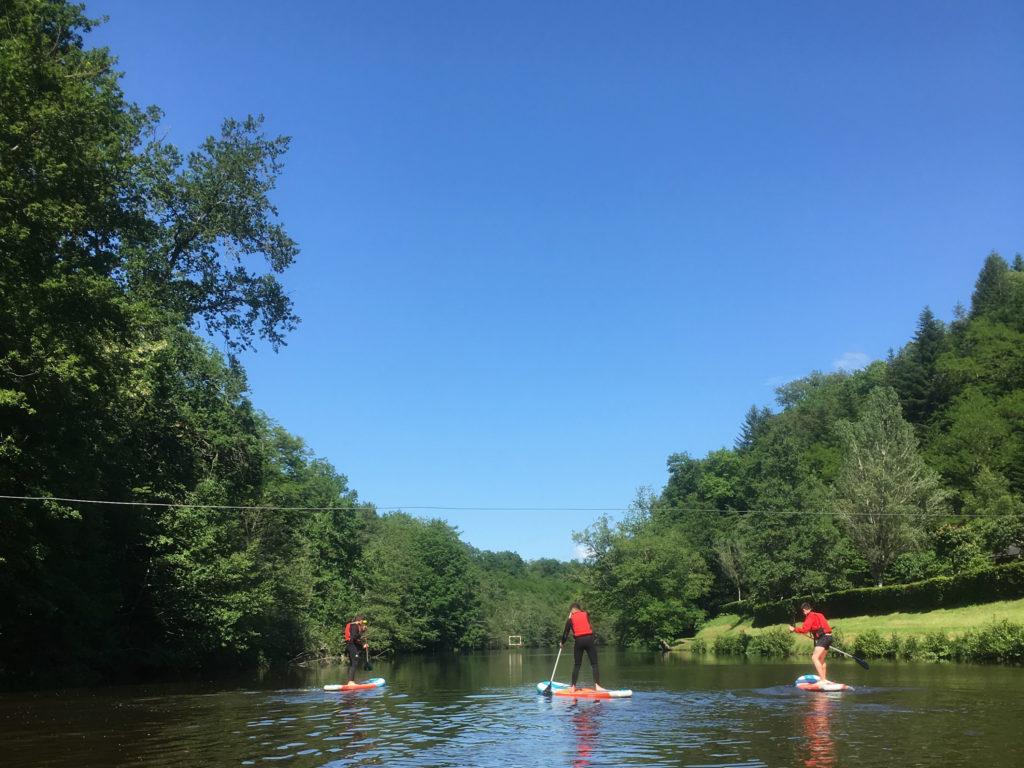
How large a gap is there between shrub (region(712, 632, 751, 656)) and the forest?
19.3ft

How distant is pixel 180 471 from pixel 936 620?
38954 mm

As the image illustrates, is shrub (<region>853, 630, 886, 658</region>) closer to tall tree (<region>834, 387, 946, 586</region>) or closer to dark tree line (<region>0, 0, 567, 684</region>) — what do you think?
tall tree (<region>834, 387, 946, 586</region>)

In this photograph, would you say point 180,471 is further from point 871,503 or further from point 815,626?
point 871,503

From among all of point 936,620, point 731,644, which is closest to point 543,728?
point 936,620

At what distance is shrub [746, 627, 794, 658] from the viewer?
160ft

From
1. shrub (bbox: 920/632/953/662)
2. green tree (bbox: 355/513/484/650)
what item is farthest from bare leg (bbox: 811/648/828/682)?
green tree (bbox: 355/513/484/650)

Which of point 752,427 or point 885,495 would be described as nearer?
point 885,495

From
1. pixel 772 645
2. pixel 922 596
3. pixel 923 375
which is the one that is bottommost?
pixel 772 645

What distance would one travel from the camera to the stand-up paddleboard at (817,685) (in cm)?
1978

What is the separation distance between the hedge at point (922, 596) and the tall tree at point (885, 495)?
20.1 ft

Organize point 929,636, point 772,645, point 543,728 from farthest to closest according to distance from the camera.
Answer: point 772,645
point 929,636
point 543,728

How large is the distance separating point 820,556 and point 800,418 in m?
67.0

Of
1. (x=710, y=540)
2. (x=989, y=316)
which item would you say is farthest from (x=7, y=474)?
(x=989, y=316)

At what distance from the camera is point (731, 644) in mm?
58375
